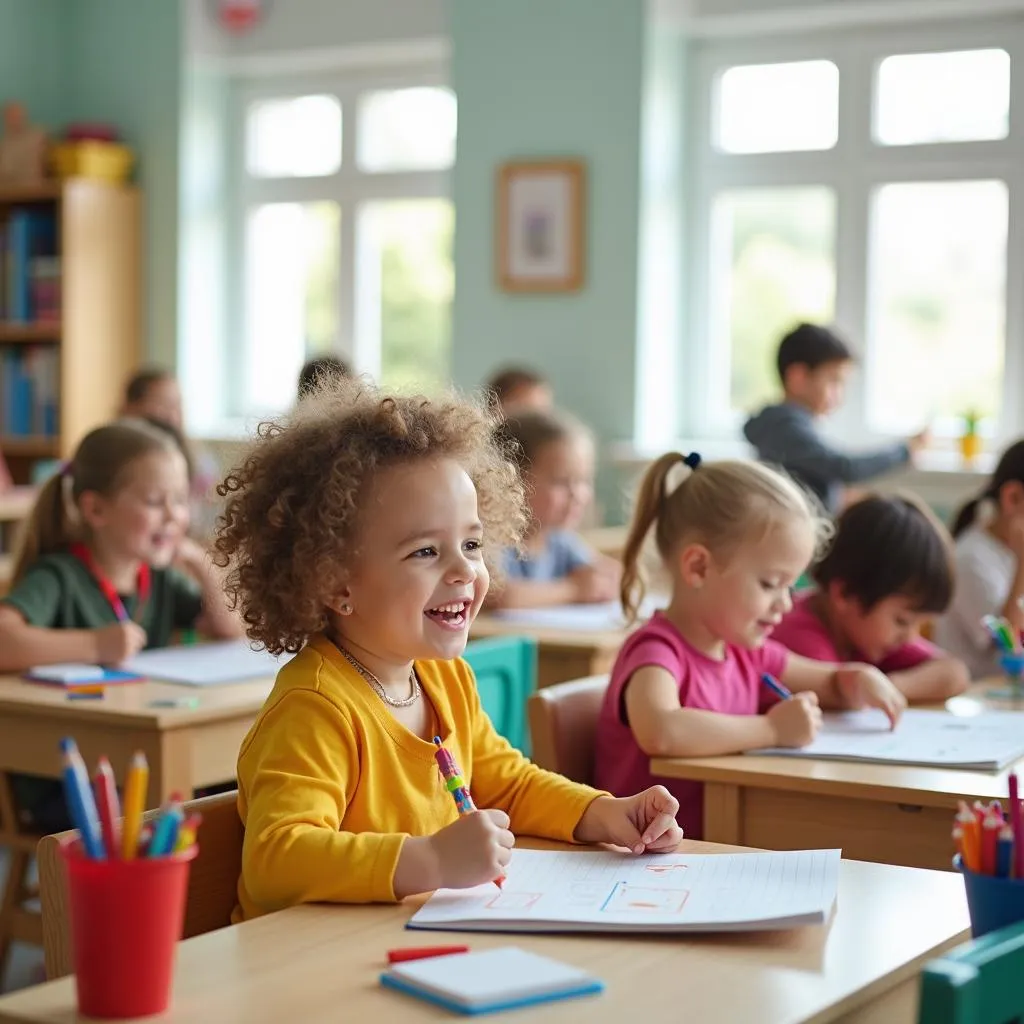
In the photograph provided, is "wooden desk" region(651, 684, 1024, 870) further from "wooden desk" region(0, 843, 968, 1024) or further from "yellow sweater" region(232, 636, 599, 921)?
"wooden desk" region(0, 843, 968, 1024)

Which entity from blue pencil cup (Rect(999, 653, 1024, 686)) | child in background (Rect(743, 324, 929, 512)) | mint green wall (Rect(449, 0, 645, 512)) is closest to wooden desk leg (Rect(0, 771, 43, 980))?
blue pencil cup (Rect(999, 653, 1024, 686))

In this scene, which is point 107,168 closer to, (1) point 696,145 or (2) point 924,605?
(1) point 696,145

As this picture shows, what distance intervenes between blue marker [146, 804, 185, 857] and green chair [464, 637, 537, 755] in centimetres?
142

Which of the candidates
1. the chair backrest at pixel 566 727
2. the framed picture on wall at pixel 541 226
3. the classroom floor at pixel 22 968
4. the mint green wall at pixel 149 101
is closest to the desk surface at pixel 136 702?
the chair backrest at pixel 566 727

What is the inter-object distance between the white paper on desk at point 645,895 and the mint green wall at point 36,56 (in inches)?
244

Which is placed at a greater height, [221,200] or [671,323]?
[221,200]

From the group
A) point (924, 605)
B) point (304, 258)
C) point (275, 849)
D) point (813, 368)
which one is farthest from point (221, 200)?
point (275, 849)

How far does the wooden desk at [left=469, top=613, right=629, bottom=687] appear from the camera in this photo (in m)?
3.07

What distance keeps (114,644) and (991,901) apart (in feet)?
6.03

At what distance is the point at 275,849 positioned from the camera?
4.45ft

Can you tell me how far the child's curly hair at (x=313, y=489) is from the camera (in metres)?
1.54

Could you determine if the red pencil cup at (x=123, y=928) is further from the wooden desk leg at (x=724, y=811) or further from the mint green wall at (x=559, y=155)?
the mint green wall at (x=559, y=155)

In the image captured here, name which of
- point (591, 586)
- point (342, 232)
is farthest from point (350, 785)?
point (342, 232)

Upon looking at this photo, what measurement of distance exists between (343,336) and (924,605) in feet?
14.7
